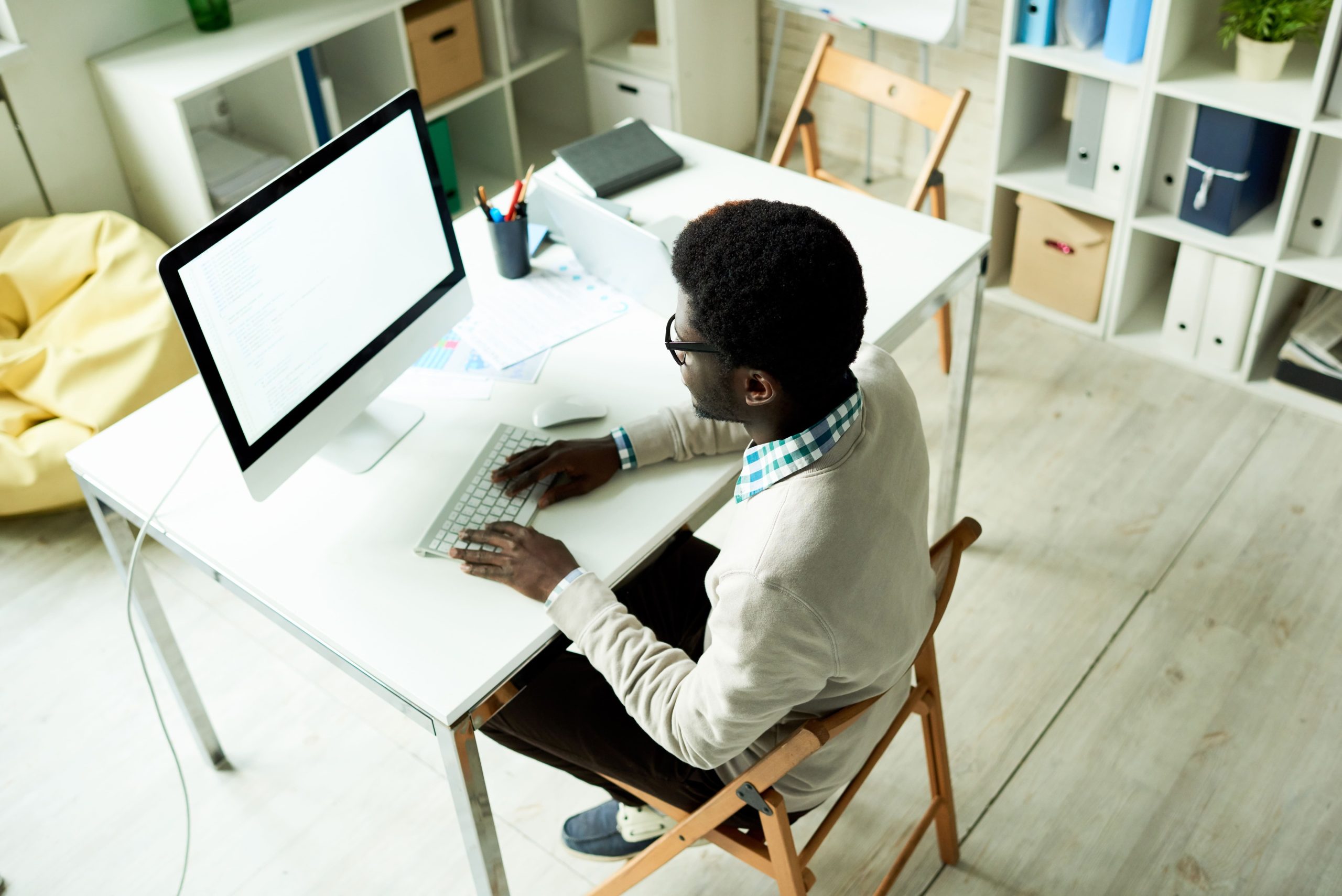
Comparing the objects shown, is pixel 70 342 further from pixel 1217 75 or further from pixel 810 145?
pixel 1217 75

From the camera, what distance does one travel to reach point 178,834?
212cm

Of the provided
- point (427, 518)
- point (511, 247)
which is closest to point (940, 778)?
point (427, 518)

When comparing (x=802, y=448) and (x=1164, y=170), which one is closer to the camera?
(x=802, y=448)

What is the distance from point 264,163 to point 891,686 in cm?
246

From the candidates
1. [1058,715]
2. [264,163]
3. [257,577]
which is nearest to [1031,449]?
[1058,715]

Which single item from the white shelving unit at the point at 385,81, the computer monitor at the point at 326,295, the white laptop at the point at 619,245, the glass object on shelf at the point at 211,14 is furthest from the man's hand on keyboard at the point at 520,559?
the glass object on shelf at the point at 211,14

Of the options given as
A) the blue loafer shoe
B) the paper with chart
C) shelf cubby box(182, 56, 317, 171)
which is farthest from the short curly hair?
shelf cubby box(182, 56, 317, 171)

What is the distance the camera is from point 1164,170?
2912 mm

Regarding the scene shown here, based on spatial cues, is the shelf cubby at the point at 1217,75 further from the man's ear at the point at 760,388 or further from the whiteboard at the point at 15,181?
the whiteboard at the point at 15,181

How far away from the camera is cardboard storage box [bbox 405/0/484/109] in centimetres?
332

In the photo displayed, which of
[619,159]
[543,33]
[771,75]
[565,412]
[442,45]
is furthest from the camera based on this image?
[543,33]

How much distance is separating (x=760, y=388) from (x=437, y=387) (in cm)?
80

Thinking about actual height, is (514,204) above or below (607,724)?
above

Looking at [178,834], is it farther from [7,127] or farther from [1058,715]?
[7,127]
